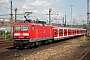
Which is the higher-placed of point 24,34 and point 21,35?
point 24,34

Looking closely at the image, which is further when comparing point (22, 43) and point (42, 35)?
point (42, 35)

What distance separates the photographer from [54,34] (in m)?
40.2

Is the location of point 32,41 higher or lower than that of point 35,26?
lower

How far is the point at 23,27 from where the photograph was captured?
26.0 metres

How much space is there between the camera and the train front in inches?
1005

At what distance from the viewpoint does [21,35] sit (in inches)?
1011

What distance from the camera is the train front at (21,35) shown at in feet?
83.7

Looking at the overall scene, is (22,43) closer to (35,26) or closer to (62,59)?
(35,26)

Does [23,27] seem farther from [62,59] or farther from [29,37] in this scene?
[62,59]

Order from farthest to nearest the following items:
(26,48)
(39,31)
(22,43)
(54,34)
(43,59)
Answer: (54,34), (39,31), (26,48), (22,43), (43,59)

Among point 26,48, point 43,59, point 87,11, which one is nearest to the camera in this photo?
point 43,59

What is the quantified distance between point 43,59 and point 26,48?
34.9 feet

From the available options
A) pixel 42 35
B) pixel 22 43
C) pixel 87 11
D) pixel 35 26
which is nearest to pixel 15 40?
pixel 22 43

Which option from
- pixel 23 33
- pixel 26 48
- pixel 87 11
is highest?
pixel 87 11
